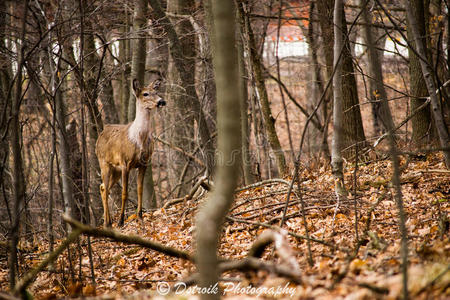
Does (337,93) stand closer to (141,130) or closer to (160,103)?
(160,103)

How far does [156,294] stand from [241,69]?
22.3ft

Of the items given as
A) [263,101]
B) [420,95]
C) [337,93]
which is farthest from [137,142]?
[420,95]


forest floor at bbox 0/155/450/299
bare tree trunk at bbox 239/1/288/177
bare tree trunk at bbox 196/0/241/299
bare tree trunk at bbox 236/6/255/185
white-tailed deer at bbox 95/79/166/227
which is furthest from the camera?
bare tree trunk at bbox 239/1/288/177

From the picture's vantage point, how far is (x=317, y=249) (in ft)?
15.5

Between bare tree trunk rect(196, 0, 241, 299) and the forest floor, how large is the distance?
760 mm

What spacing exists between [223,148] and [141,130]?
248 inches

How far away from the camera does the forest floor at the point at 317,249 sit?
316 cm

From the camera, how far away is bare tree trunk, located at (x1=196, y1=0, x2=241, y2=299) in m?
2.21

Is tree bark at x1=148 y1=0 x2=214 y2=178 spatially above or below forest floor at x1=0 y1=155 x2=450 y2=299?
above

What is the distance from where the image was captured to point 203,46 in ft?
31.2

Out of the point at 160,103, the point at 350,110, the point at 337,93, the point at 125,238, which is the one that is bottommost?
the point at 125,238

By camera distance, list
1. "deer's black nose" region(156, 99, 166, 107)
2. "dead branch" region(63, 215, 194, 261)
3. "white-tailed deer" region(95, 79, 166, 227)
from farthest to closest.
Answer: "white-tailed deer" region(95, 79, 166, 227)
"deer's black nose" region(156, 99, 166, 107)
"dead branch" region(63, 215, 194, 261)

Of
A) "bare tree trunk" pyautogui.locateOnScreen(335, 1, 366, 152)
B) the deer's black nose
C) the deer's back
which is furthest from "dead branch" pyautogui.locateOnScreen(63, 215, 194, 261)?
"bare tree trunk" pyautogui.locateOnScreen(335, 1, 366, 152)

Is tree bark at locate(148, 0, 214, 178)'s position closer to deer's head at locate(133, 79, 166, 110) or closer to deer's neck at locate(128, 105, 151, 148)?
deer's head at locate(133, 79, 166, 110)
